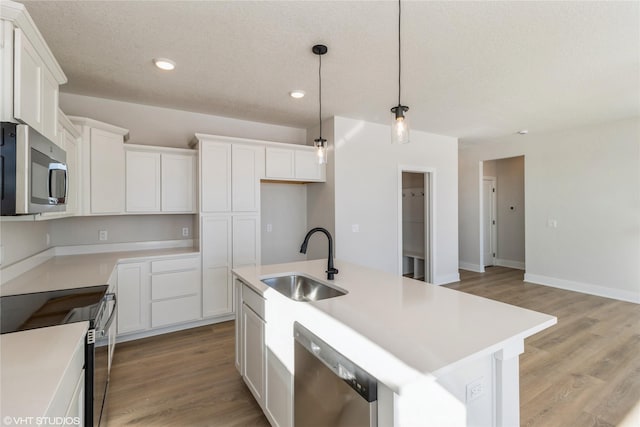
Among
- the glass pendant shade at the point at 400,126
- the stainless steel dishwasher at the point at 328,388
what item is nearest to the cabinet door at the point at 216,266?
the stainless steel dishwasher at the point at 328,388

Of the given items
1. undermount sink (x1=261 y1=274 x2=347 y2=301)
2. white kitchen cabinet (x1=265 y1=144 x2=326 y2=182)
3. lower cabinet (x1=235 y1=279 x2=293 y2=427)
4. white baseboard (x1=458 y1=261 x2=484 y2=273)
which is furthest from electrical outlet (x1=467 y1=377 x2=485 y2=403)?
white baseboard (x1=458 y1=261 x2=484 y2=273)

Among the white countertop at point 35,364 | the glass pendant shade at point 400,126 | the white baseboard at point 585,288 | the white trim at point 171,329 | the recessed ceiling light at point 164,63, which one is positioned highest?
the recessed ceiling light at point 164,63

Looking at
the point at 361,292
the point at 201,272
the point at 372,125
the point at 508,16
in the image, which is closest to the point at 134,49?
the point at 201,272

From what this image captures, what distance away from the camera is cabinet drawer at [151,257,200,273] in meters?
3.23

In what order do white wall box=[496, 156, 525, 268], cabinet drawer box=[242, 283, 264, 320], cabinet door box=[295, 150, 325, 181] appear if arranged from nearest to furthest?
Answer: cabinet drawer box=[242, 283, 264, 320] < cabinet door box=[295, 150, 325, 181] < white wall box=[496, 156, 525, 268]

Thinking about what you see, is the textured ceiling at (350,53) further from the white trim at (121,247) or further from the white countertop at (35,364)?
the white countertop at (35,364)

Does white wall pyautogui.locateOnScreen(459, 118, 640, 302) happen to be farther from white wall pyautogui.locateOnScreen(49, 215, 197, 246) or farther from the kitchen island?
white wall pyautogui.locateOnScreen(49, 215, 197, 246)

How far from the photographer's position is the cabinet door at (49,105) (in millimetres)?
1754

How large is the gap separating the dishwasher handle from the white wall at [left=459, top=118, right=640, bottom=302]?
17.5 feet

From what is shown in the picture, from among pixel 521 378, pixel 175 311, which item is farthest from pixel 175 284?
pixel 521 378

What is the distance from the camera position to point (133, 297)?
312cm

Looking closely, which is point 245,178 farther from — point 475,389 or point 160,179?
point 475,389

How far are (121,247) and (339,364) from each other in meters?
3.35

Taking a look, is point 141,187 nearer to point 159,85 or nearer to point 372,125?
point 159,85
